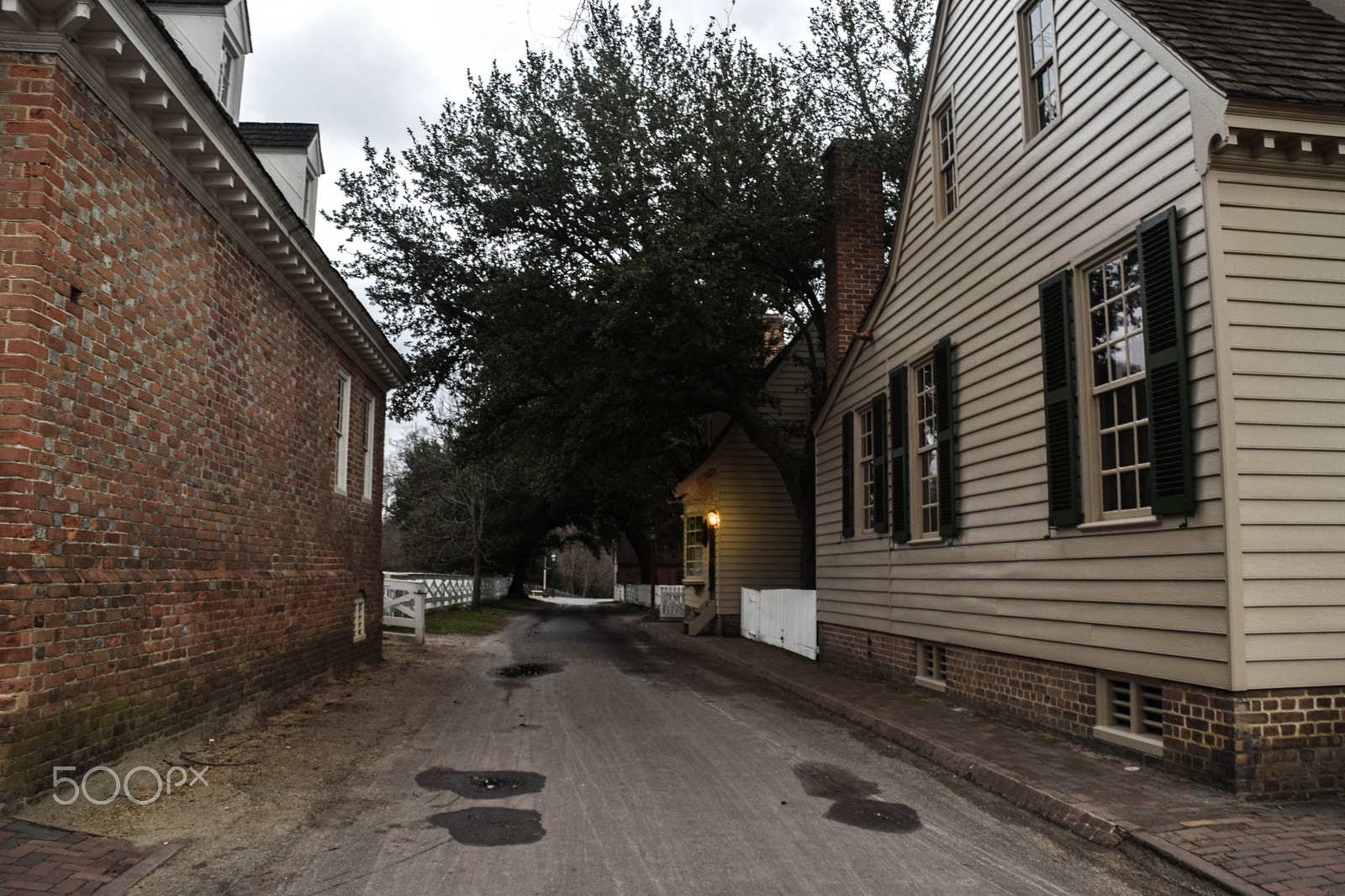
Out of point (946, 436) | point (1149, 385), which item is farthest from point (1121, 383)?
point (946, 436)

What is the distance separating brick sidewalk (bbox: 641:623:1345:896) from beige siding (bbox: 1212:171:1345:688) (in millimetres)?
913

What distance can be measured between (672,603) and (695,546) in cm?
696

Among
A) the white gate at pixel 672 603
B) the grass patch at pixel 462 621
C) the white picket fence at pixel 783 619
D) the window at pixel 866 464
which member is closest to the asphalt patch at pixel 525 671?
the white picket fence at pixel 783 619

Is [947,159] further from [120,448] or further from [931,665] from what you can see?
[120,448]

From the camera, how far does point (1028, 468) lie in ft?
27.2

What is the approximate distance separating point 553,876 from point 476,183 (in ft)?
56.1

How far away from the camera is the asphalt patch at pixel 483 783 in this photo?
20.2 feet

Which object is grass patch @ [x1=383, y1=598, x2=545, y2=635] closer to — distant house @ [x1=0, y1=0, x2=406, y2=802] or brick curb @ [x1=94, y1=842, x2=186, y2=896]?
distant house @ [x1=0, y1=0, x2=406, y2=802]

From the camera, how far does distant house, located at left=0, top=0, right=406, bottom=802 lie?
16.6ft

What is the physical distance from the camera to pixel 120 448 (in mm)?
6020

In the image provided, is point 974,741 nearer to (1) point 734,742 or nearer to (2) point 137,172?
(1) point 734,742

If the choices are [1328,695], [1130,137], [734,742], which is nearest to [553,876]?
[734,742]

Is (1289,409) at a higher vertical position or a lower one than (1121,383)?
lower

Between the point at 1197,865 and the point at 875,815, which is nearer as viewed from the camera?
the point at 1197,865
